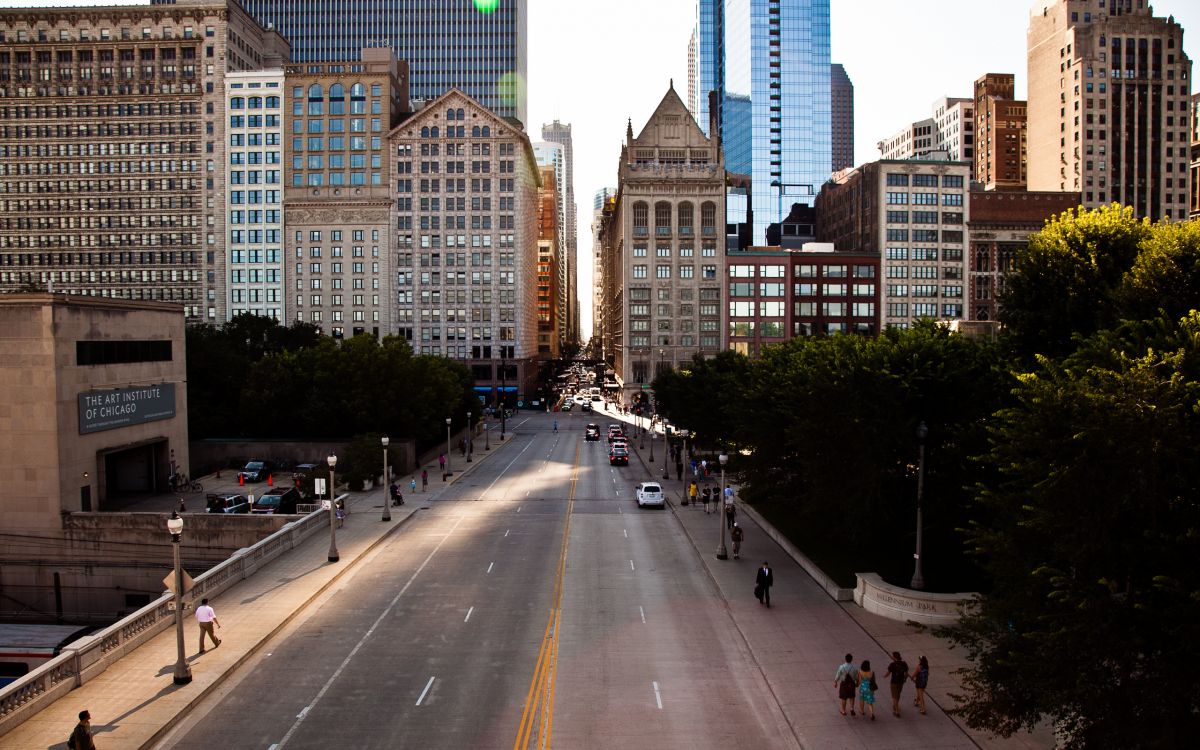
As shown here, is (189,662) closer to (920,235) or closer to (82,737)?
(82,737)

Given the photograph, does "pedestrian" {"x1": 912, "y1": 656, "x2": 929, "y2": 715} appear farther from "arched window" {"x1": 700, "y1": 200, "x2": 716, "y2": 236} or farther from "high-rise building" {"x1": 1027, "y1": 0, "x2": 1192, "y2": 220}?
"high-rise building" {"x1": 1027, "y1": 0, "x2": 1192, "y2": 220}

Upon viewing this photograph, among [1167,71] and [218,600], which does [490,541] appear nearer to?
[218,600]

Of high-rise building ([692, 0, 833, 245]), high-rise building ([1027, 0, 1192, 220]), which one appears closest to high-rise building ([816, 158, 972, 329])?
high-rise building ([1027, 0, 1192, 220])

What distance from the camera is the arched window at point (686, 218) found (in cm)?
14388

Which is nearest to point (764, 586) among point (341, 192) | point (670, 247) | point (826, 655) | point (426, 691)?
point (826, 655)

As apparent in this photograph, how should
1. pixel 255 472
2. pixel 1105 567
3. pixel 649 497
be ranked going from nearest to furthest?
pixel 1105 567 < pixel 649 497 < pixel 255 472

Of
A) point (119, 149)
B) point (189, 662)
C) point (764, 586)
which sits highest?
point (119, 149)

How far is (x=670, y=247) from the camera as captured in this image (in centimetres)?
14400

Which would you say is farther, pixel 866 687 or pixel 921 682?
pixel 921 682

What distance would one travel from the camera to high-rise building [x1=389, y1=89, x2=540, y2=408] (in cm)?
14000

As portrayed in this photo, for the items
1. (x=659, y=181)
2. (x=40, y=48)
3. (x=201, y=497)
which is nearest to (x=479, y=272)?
(x=659, y=181)

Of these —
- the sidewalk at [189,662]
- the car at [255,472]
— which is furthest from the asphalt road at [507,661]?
the car at [255,472]

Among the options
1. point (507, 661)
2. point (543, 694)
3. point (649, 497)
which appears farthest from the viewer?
point (649, 497)

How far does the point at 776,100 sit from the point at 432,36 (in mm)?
77031
